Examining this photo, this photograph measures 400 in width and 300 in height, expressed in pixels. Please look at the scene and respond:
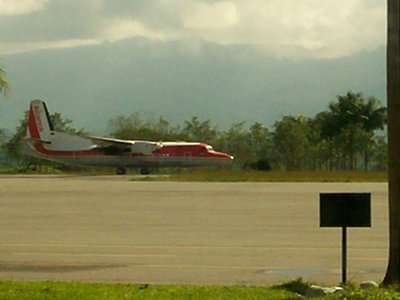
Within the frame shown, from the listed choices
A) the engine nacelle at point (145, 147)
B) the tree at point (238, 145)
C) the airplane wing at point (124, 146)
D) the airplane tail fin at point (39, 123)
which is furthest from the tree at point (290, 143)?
the airplane tail fin at point (39, 123)

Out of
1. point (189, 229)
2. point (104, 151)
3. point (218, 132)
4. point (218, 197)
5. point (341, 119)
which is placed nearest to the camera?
point (189, 229)

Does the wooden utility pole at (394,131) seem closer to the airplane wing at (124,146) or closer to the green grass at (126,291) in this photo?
the green grass at (126,291)

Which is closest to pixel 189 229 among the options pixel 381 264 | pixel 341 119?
pixel 381 264

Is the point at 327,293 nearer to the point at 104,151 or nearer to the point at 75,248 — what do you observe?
the point at 75,248

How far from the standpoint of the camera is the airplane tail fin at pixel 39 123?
7800 cm

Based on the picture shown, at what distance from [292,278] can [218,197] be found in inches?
836

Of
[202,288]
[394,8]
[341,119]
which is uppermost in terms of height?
[341,119]

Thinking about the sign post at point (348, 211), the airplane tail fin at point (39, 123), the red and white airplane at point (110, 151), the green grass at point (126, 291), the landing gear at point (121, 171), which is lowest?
the green grass at point (126, 291)

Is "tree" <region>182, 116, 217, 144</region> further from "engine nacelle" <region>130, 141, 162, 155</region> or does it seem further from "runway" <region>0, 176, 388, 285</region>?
"runway" <region>0, 176, 388, 285</region>

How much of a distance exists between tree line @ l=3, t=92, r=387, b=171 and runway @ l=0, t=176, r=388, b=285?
51725mm

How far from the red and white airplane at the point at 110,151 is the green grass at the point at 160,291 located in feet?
205

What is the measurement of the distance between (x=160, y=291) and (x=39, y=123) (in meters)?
69.3

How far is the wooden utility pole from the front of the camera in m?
11.0

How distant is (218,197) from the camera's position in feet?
111
